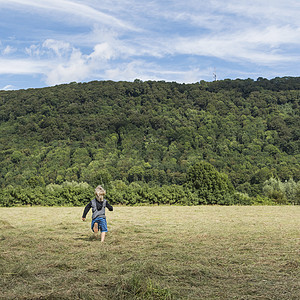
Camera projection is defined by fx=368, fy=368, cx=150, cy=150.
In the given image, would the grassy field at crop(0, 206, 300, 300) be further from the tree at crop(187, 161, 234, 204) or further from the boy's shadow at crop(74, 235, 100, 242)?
the tree at crop(187, 161, 234, 204)

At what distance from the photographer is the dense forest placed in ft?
186

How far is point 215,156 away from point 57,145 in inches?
1127

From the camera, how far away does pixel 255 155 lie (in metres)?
63.9

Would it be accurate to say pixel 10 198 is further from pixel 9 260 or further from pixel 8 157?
pixel 8 157

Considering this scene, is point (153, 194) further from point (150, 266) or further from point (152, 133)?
point (152, 133)

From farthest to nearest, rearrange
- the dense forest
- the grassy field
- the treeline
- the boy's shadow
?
the dense forest < the treeline < the boy's shadow < the grassy field

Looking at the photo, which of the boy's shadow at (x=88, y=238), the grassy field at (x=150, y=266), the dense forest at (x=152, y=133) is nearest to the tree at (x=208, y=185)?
the dense forest at (x=152, y=133)

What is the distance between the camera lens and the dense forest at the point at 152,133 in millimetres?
56594

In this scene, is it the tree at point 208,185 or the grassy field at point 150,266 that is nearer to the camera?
the grassy field at point 150,266

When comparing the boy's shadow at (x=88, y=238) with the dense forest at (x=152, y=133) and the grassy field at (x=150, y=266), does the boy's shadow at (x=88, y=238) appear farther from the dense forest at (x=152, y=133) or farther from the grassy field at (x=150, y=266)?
the dense forest at (x=152, y=133)

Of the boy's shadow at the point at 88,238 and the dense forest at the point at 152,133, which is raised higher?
the dense forest at the point at 152,133

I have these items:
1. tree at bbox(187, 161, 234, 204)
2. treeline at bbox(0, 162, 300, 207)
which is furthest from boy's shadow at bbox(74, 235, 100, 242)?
tree at bbox(187, 161, 234, 204)

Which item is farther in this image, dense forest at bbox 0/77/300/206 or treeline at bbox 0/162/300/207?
dense forest at bbox 0/77/300/206

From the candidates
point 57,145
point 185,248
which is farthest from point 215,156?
point 185,248
